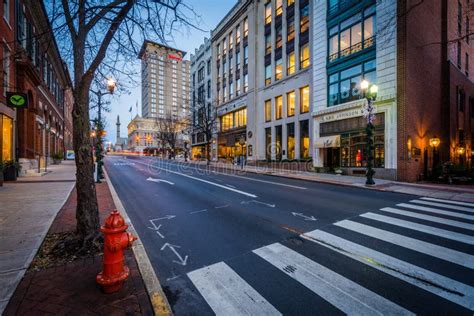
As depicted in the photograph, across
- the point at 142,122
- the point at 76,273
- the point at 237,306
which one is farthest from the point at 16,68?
the point at 142,122

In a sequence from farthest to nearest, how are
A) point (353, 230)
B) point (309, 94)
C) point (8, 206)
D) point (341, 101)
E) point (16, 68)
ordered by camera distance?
point (309, 94) < point (341, 101) < point (16, 68) < point (8, 206) < point (353, 230)

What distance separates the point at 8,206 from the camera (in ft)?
23.7

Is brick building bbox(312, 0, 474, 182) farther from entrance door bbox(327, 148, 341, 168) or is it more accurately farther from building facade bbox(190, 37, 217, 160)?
building facade bbox(190, 37, 217, 160)

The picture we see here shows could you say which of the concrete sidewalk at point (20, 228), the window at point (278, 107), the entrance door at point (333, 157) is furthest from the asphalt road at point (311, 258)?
the window at point (278, 107)

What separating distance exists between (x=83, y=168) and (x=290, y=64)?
2629 cm

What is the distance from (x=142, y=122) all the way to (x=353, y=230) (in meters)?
Answer: 114

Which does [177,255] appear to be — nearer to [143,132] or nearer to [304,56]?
[304,56]

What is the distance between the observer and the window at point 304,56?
24047mm

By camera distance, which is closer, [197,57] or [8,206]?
[8,206]

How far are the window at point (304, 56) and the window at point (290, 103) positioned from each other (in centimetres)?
308

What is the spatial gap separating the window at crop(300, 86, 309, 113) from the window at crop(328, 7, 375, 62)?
4147mm

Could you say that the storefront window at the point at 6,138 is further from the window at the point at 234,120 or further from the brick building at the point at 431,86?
the brick building at the point at 431,86

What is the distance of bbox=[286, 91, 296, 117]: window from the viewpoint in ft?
84.9

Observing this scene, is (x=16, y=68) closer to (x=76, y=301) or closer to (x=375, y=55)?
(x=76, y=301)
